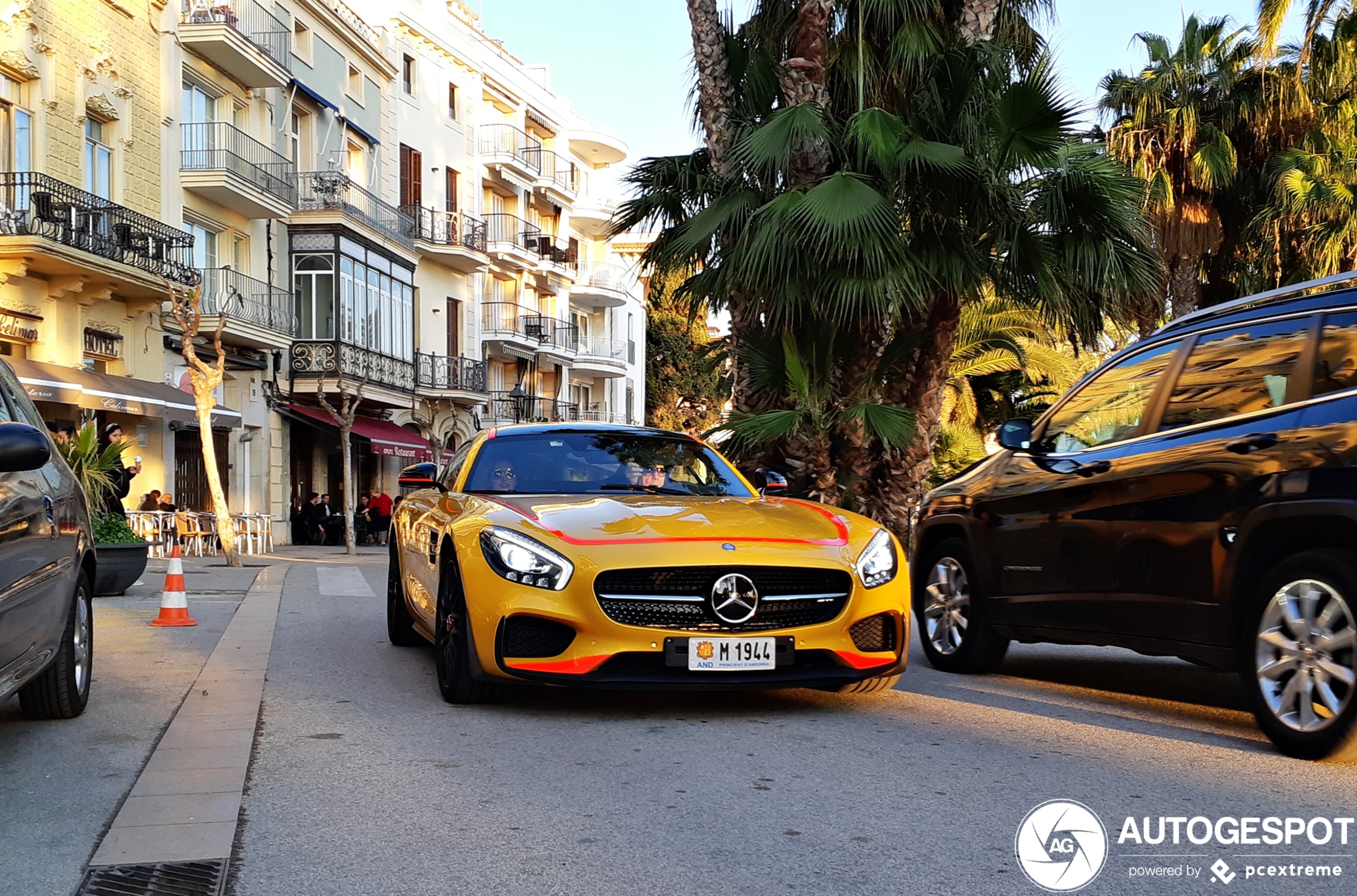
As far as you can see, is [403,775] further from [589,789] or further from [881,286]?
[881,286]

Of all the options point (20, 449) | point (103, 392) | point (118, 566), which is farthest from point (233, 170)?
point (20, 449)

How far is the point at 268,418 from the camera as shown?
3344 cm

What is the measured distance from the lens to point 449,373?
4500 cm

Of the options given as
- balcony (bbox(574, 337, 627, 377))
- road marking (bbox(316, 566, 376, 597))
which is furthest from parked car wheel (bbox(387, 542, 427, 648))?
balcony (bbox(574, 337, 627, 377))

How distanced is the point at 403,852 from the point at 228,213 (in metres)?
29.4

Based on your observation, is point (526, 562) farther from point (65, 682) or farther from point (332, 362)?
point (332, 362)

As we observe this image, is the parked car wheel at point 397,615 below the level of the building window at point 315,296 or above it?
below

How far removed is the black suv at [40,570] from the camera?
4.85 m

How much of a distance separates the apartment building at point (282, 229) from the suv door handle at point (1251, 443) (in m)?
11.5

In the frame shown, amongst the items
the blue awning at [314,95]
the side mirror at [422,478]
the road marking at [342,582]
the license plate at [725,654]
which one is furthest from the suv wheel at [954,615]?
the blue awning at [314,95]

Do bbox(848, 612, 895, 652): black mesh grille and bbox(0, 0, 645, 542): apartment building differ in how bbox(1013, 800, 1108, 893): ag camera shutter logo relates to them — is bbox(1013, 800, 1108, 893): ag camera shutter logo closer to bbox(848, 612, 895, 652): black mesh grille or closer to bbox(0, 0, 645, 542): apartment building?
bbox(848, 612, 895, 652): black mesh grille

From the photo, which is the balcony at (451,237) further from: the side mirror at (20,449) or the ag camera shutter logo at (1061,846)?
the ag camera shutter logo at (1061,846)

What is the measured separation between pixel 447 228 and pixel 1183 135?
2576cm

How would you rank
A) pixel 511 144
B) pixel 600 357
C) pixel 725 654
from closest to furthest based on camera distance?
pixel 725 654, pixel 511 144, pixel 600 357
